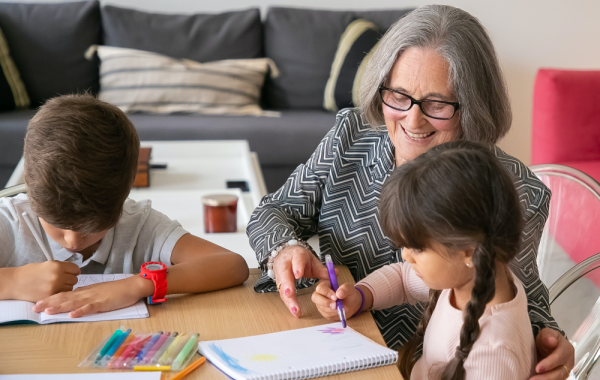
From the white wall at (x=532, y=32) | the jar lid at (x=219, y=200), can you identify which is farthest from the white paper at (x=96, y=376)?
the white wall at (x=532, y=32)

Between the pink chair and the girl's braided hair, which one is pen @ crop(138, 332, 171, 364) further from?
the pink chair

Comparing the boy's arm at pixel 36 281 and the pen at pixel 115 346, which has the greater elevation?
the boy's arm at pixel 36 281

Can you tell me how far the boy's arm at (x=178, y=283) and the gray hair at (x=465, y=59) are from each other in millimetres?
504

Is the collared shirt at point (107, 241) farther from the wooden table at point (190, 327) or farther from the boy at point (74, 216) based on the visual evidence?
the wooden table at point (190, 327)

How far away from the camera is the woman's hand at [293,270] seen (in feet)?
3.25

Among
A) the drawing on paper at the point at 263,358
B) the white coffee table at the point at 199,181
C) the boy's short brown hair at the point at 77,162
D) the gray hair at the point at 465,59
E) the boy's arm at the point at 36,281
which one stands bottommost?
the white coffee table at the point at 199,181

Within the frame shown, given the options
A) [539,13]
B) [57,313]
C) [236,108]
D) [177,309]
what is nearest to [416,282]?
[177,309]

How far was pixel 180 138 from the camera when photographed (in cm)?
329

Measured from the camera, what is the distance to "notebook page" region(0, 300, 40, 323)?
890 mm

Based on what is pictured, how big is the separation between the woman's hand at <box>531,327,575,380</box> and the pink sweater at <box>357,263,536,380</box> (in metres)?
0.02

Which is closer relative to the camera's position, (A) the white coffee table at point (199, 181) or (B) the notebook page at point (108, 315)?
(B) the notebook page at point (108, 315)

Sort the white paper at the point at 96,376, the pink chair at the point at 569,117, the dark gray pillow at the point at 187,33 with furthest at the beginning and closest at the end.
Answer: the dark gray pillow at the point at 187,33 < the pink chair at the point at 569,117 < the white paper at the point at 96,376

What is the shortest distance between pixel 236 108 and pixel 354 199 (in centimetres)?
241

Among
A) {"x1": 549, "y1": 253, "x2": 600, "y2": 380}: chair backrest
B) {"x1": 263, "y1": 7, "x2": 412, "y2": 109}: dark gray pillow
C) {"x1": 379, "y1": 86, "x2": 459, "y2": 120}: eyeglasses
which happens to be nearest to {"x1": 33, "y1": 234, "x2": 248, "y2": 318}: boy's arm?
{"x1": 379, "y1": 86, "x2": 459, "y2": 120}: eyeglasses
